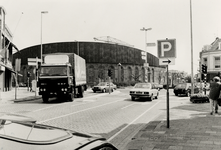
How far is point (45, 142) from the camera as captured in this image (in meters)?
1.79

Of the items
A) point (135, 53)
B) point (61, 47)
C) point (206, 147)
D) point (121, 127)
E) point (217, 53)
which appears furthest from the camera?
point (135, 53)

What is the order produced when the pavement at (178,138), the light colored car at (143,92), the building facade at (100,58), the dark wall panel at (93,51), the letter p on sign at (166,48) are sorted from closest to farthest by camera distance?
the pavement at (178,138) < the letter p on sign at (166,48) < the light colored car at (143,92) < the building facade at (100,58) < the dark wall panel at (93,51)

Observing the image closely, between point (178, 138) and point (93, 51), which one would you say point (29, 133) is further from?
point (93, 51)

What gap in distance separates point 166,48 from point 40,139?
277 inches

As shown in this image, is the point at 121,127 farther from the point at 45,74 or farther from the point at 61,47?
the point at 61,47

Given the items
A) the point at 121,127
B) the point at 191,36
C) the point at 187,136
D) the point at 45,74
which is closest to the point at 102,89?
the point at 191,36

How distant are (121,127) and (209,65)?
202ft

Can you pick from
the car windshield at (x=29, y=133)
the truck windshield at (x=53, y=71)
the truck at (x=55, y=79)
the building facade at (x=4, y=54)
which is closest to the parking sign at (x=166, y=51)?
the car windshield at (x=29, y=133)

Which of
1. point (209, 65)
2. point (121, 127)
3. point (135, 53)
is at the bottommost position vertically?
point (121, 127)

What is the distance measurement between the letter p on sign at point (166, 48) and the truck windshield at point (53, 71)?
11.0 m

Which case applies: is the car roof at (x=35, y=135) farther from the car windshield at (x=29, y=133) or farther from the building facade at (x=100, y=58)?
the building facade at (x=100, y=58)

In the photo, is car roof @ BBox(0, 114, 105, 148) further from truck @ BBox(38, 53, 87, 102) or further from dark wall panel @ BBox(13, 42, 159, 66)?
dark wall panel @ BBox(13, 42, 159, 66)

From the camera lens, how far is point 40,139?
1836 mm

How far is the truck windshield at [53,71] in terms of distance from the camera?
1811 centimetres
